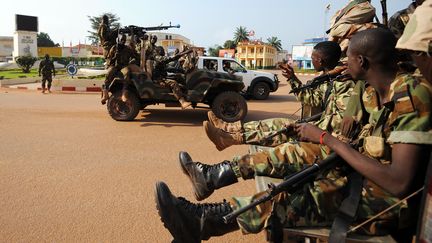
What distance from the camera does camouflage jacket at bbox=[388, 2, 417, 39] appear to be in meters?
3.54

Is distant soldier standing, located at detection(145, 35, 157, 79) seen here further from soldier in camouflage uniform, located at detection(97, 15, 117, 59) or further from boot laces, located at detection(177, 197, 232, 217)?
boot laces, located at detection(177, 197, 232, 217)

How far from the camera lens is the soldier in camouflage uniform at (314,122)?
125 inches

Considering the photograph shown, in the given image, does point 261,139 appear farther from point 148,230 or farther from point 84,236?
point 84,236

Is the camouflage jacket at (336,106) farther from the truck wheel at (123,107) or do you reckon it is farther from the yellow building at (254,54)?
the yellow building at (254,54)

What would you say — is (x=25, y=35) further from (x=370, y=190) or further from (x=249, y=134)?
(x=370, y=190)

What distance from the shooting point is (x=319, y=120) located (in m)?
3.41

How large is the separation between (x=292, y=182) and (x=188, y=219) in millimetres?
652

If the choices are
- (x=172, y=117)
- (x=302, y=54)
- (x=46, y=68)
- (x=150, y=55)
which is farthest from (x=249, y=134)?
(x=302, y=54)

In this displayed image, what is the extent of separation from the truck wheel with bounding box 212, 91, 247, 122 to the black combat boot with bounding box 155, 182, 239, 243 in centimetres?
620

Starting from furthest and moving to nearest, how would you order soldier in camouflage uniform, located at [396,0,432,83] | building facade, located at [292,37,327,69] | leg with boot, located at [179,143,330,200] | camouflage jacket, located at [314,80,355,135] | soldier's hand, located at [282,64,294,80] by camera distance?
building facade, located at [292,37,327,69] → soldier's hand, located at [282,64,294,80] → camouflage jacket, located at [314,80,355,135] → leg with boot, located at [179,143,330,200] → soldier in camouflage uniform, located at [396,0,432,83]

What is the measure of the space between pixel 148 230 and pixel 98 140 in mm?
3598

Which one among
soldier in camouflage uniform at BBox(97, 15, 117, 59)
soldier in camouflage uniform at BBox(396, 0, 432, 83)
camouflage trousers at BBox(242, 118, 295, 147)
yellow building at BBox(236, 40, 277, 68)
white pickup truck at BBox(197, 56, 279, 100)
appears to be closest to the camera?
soldier in camouflage uniform at BBox(396, 0, 432, 83)

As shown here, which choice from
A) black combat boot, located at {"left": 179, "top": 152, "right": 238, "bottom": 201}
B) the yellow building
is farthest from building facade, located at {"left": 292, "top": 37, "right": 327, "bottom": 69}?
black combat boot, located at {"left": 179, "top": 152, "right": 238, "bottom": 201}

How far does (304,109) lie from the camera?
13.9ft
